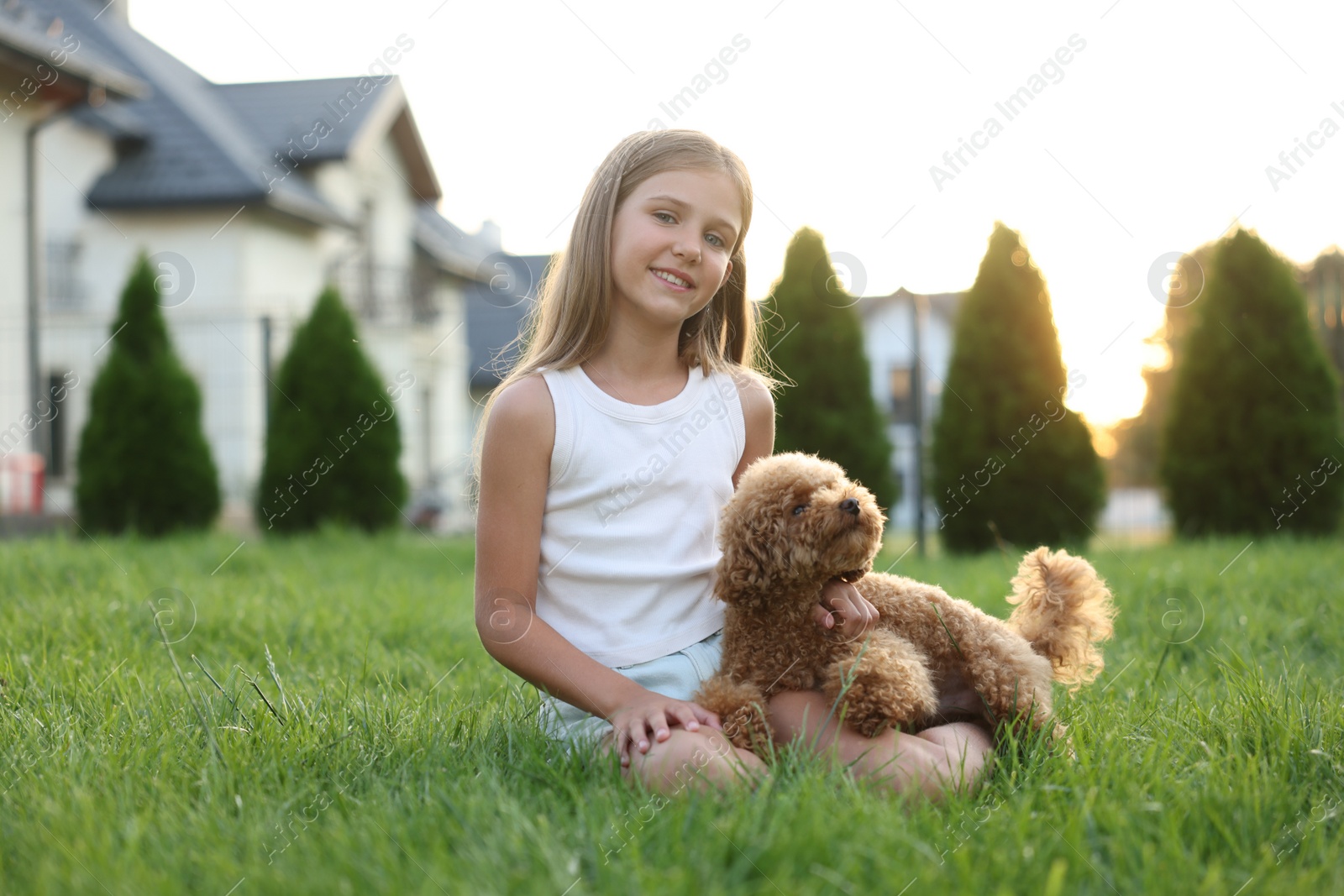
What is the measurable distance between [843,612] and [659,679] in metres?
0.45

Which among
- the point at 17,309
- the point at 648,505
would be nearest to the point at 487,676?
the point at 648,505

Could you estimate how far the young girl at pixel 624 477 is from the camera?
2.23 meters

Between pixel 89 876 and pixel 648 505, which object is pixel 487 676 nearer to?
pixel 648 505

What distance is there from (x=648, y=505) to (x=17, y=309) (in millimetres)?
11120

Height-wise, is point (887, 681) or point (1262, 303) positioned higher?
point (1262, 303)

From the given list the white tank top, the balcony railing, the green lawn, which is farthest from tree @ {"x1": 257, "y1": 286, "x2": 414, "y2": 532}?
the balcony railing

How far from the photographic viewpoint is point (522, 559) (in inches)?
91.3

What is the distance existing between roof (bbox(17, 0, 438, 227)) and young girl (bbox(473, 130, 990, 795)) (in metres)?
11.4

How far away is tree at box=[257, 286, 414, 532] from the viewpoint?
8.91m

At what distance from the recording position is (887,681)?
6.75 ft

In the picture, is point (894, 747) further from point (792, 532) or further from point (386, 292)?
point (386, 292)

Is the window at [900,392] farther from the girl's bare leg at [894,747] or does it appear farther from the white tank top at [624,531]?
the girl's bare leg at [894,747]

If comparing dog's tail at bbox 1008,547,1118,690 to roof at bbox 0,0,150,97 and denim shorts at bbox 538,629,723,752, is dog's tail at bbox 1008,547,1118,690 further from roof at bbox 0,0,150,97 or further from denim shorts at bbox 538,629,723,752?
roof at bbox 0,0,150,97

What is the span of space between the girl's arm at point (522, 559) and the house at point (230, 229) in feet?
24.1
